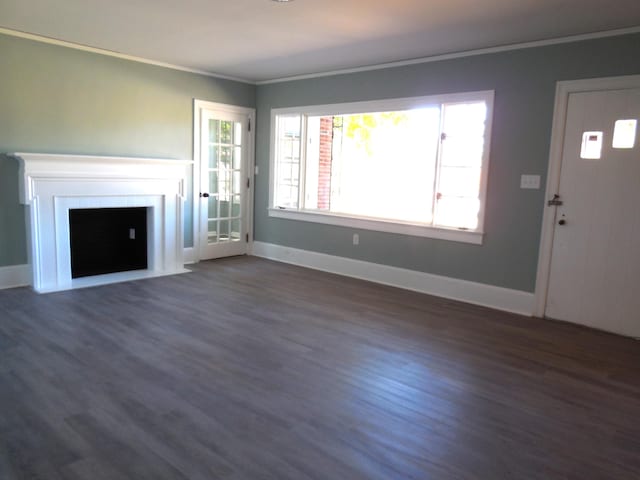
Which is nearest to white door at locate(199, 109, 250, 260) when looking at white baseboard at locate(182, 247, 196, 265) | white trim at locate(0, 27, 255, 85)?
white baseboard at locate(182, 247, 196, 265)

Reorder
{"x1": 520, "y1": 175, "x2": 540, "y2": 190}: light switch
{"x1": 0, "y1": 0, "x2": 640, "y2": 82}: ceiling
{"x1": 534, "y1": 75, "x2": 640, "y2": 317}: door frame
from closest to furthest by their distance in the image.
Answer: {"x1": 0, "y1": 0, "x2": 640, "y2": 82}: ceiling → {"x1": 534, "y1": 75, "x2": 640, "y2": 317}: door frame → {"x1": 520, "y1": 175, "x2": 540, "y2": 190}: light switch

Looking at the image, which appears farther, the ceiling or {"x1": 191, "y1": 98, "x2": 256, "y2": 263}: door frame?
{"x1": 191, "y1": 98, "x2": 256, "y2": 263}: door frame

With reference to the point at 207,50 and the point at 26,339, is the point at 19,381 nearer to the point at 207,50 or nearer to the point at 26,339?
the point at 26,339

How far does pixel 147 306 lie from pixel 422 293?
9.41ft

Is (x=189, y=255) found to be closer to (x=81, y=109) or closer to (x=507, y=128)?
(x=81, y=109)

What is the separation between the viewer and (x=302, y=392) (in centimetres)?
270

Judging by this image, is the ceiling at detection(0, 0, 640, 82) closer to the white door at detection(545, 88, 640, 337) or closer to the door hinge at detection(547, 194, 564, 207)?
the white door at detection(545, 88, 640, 337)

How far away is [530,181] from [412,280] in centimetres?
164

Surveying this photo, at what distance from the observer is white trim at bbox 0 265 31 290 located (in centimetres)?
461

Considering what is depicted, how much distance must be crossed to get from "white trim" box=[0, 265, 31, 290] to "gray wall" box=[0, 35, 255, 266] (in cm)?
7

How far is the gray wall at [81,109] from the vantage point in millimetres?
4531

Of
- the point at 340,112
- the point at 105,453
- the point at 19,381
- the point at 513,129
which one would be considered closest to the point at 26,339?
the point at 19,381

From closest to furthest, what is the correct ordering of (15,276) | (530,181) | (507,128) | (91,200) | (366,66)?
(530,181) → (507,128) → (15,276) → (91,200) → (366,66)

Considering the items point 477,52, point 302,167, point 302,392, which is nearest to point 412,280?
point 302,167
